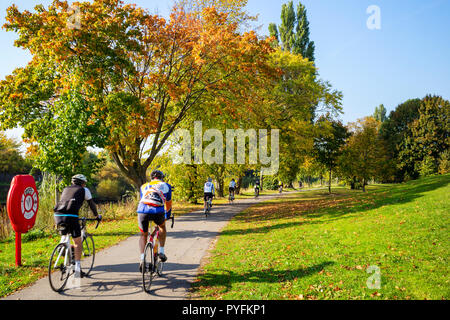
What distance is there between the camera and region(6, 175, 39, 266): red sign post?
719 cm

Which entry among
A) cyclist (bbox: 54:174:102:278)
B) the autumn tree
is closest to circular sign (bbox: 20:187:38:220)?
cyclist (bbox: 54:174:102:278)

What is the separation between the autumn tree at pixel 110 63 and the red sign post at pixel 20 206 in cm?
389

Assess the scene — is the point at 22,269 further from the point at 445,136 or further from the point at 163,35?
the point at 445,136

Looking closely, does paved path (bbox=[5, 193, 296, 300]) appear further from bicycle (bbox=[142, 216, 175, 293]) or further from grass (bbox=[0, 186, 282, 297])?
grass (bbox=[0, 186, 282, 297])

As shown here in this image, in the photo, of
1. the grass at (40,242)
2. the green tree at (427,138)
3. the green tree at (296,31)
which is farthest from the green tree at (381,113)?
the grass at (40,242)

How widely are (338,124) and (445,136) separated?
25.2m

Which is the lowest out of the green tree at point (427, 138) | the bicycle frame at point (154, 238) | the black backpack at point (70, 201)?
the bicycle frame at point (154, 238)

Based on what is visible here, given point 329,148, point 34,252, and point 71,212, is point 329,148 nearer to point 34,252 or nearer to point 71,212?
point 34,252

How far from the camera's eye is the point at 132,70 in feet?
46.2

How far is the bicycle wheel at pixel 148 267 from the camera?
530 cm

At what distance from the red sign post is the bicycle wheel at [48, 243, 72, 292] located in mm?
2649

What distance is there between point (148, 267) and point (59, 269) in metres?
1.73

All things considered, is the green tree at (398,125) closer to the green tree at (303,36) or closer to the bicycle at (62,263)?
the green tree at (303,36)

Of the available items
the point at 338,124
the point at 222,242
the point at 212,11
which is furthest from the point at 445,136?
the point at 222,242
